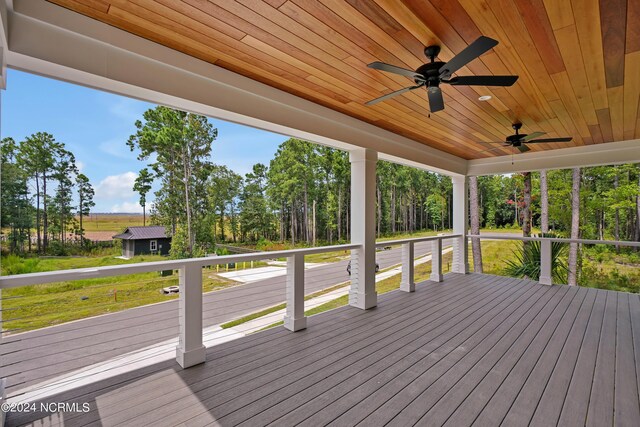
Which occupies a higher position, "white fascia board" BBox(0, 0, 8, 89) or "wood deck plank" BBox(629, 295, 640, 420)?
"white fascia board" BBox(0, 0, 8, 89)

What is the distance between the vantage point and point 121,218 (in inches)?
291

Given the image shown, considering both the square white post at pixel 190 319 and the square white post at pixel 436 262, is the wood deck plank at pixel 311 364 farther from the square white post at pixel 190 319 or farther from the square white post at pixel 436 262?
the square white post at pixel 436 262

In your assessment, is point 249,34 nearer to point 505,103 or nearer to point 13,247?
point 505,103

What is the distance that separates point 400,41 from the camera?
1997 mm

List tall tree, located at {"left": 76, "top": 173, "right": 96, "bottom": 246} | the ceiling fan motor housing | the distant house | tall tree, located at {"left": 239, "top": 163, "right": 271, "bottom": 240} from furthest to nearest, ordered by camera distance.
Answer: tall tree, located at {"left": 239, "top": 163, "right": 271, "bottom": 240} < the distant house < tall tree, located at {"left": 76, "top": 173, "right": 96, "bottom": 246} < the ceiling fan motor housing

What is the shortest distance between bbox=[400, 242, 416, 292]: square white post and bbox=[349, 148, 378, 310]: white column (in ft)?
3.23

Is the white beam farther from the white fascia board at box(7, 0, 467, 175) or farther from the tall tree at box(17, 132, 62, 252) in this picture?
the tall tree at box(17, 132, 62, 252)

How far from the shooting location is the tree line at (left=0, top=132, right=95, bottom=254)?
4906 millimetres

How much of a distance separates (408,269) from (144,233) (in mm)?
7269

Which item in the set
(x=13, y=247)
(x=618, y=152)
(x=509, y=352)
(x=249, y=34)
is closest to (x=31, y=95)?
(x=13, y=247)

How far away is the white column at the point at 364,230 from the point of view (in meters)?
3.85

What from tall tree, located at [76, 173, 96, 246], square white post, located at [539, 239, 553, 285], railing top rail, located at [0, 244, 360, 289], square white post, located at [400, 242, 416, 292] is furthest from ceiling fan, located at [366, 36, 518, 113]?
tall tree, located at [76, 173, 96, 246]

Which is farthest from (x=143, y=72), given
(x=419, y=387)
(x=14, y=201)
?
(x=14, y=201)

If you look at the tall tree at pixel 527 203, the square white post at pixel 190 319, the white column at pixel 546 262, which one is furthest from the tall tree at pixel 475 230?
the square white post at pixel 190 319
